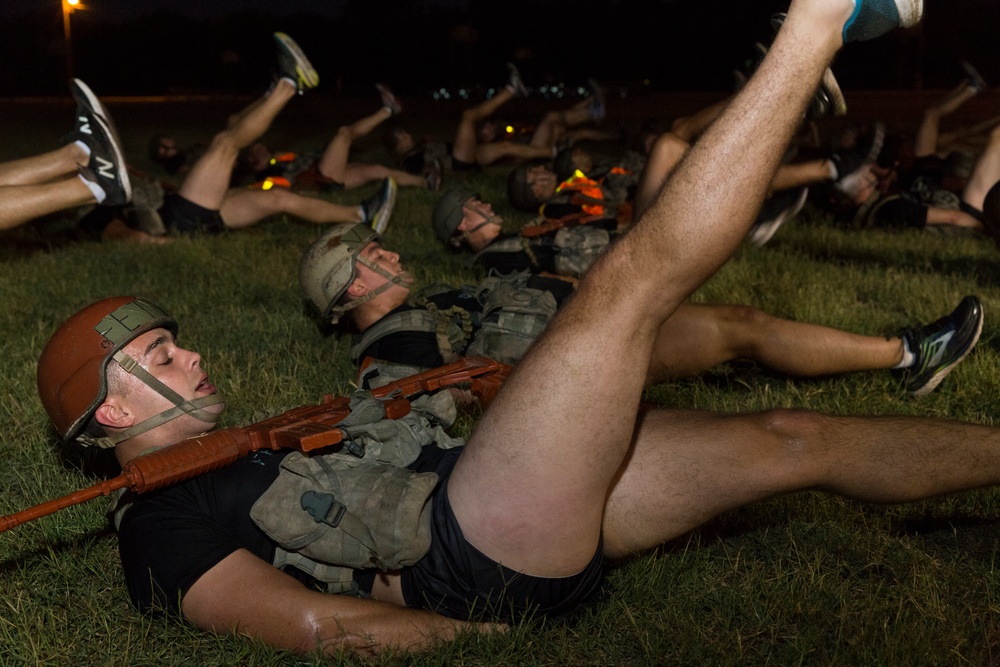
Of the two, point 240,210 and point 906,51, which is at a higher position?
point 240,210

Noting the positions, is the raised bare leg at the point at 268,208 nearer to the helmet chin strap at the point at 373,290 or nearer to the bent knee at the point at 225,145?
the bent knee at the point at 225,145

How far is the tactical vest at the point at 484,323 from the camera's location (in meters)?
4.60

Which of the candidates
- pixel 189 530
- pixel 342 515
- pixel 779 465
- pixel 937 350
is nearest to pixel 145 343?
pixel 189 530

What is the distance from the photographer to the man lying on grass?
225 cm

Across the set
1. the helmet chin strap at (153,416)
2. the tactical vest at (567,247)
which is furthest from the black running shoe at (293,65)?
the helmet chin strap at (153,416)

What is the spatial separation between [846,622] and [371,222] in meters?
6.86

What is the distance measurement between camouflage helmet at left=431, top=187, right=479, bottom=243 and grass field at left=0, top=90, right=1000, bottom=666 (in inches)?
13.8

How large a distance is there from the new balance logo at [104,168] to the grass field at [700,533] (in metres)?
1.08

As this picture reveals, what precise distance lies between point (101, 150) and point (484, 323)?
2935 millimetres

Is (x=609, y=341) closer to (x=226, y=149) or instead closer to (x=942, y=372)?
(x=942, y=372)

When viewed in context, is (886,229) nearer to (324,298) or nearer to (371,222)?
(371,222)

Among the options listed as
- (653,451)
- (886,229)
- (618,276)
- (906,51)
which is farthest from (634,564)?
(906,51)

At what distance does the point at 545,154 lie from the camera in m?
14.6

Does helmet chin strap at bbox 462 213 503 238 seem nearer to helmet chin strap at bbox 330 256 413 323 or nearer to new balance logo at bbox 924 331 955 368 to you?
helmet chin strap at bbox 330 256 413 323
